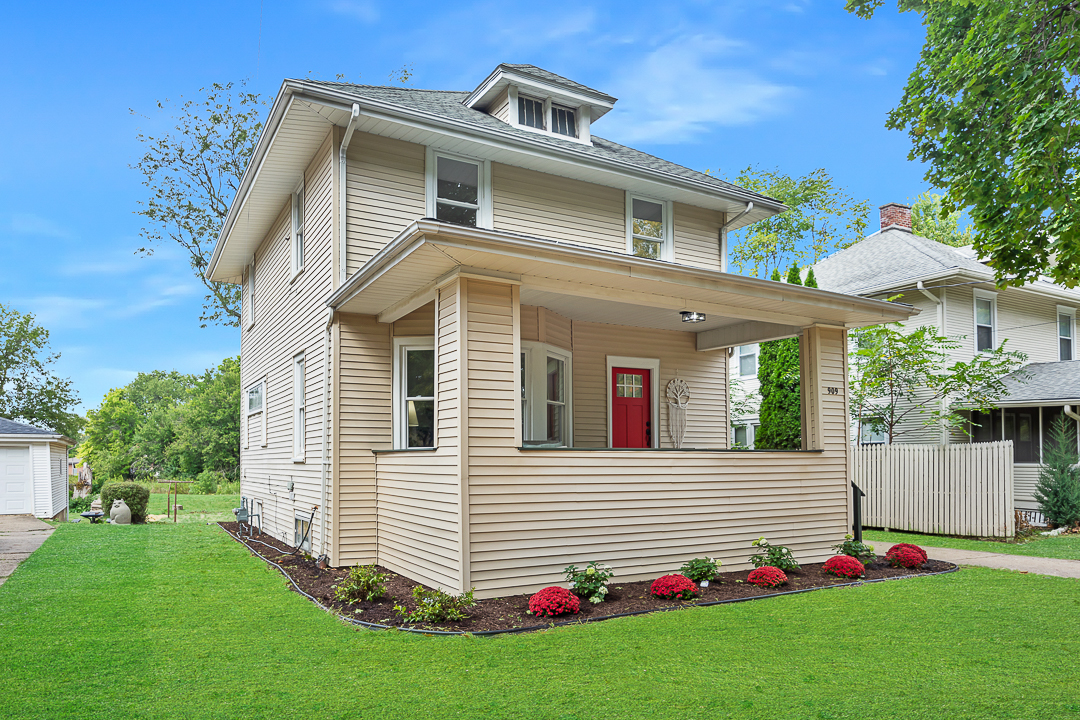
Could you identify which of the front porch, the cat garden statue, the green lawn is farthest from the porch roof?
the cat garden statue

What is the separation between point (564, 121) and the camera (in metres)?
12.5

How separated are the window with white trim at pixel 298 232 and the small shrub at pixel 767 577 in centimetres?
791

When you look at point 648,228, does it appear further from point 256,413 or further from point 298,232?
point 256,413

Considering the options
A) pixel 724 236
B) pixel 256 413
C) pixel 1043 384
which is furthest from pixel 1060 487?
pixel 256 413

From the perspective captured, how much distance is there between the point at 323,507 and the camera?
9.47m

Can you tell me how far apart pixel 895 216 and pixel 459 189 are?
18.6m

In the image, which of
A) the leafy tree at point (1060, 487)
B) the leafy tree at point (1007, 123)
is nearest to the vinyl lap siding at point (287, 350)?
the leafy tree at point (1007, 123)

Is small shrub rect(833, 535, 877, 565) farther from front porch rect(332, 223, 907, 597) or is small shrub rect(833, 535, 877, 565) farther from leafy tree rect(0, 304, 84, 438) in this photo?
leafy tree rect(0, 304, 84, 438)

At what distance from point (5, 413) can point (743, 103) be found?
4853 centimetres

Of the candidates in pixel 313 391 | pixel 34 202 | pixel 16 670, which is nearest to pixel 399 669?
pixel 16 670

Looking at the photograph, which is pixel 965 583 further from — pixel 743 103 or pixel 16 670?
pixel 743 103

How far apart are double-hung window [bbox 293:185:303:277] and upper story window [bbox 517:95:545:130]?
3755 millimetres

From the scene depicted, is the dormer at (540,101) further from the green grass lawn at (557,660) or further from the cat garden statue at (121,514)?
the cat garden statue at (121,514)

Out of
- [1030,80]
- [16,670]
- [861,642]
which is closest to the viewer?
[16,670]
